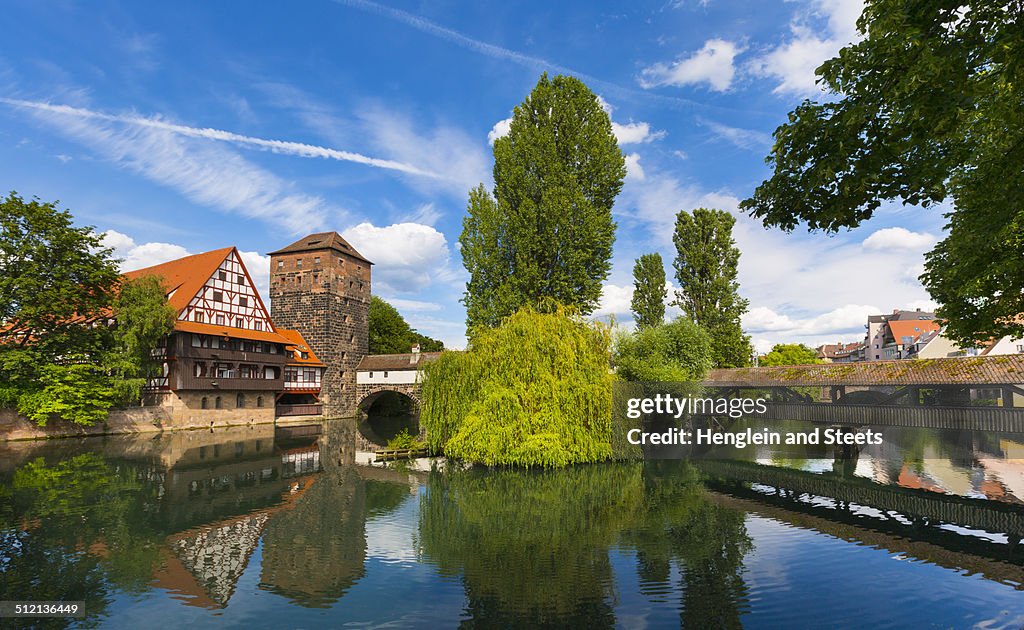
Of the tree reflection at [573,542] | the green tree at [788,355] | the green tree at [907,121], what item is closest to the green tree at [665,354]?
the tree reflection at [573,542]

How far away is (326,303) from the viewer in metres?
55.8

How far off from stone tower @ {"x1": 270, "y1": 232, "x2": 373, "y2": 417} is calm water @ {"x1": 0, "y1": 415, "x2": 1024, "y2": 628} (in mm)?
34148

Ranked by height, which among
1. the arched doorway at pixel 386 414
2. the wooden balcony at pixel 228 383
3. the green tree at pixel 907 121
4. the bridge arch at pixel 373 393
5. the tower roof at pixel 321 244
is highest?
the tower roof at pixel 321 244

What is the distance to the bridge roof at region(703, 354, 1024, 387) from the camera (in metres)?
24.3

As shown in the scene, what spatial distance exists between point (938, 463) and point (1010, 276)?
13.7 m

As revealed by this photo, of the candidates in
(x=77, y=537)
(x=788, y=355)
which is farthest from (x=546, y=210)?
(x=788, y=355)

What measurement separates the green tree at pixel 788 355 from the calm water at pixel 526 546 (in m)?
69.8

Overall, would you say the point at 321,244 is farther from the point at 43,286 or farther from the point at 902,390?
the point at 902,390

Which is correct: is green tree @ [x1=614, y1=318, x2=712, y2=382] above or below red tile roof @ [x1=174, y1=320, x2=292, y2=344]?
below

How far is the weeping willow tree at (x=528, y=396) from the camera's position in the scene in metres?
20.8

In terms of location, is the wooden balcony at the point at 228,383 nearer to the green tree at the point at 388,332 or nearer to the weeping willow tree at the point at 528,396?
the green tree at the point at 388,332

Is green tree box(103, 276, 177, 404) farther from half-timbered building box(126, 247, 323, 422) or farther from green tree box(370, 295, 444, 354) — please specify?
green tree box(370, 295, 444, 354)

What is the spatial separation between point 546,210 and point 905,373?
19095mm
